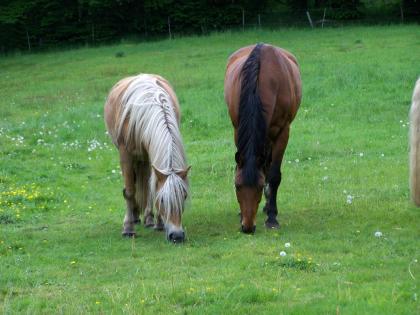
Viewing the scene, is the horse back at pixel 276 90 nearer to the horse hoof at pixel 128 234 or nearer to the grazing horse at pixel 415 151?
the grazing horse at pixel 415 151

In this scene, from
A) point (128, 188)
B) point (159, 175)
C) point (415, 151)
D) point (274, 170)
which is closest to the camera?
point (415, 151)

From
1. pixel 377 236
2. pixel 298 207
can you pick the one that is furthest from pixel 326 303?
pixel 298 207

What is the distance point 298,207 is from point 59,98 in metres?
14.9

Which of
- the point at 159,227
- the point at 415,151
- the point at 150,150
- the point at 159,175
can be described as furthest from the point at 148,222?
the point at 415,151

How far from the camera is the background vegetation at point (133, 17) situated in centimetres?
4219

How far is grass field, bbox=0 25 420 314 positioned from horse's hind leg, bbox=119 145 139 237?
159mm

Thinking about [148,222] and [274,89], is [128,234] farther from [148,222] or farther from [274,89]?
[274,89]

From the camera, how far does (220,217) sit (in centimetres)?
1008

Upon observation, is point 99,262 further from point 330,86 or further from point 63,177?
point 330,86

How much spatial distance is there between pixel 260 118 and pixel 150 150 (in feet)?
4.41

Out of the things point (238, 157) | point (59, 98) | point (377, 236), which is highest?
point (238, 157)

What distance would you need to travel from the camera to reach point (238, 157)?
8648 millimetres

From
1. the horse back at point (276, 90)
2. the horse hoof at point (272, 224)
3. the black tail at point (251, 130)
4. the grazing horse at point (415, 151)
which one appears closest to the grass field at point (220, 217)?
the horse hoof at point (272, 224)

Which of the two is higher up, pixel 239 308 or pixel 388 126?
pixel 239 308
